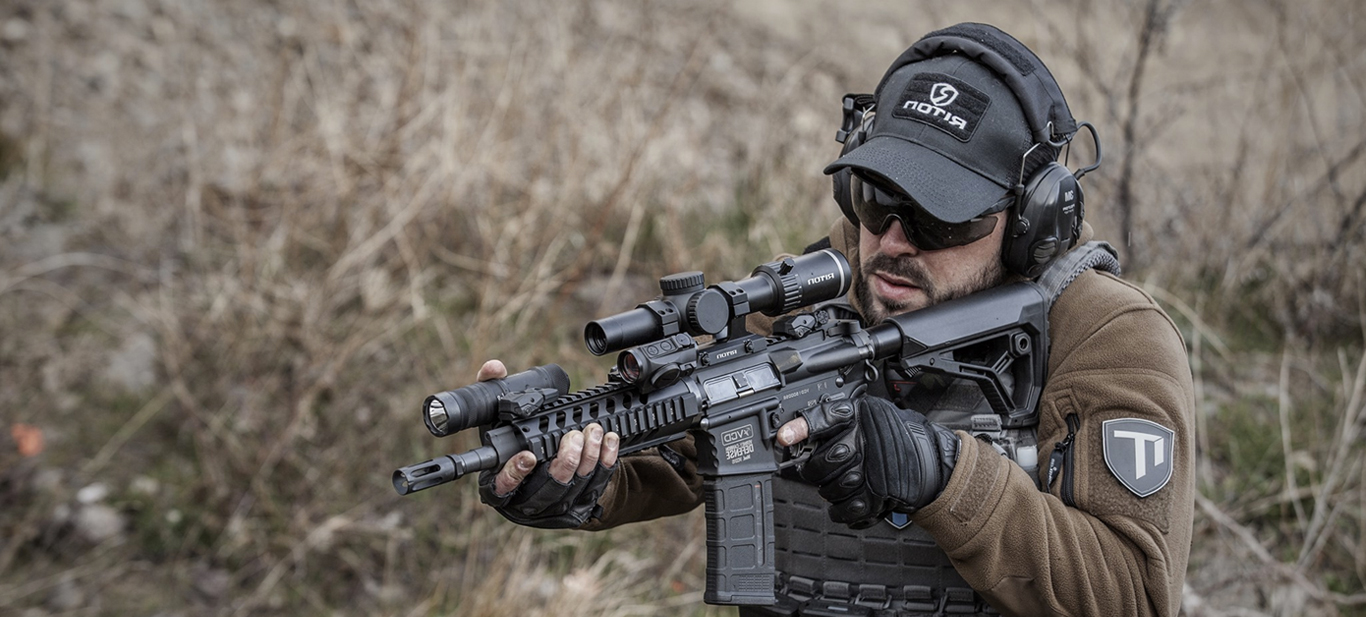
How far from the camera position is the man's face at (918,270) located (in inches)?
113

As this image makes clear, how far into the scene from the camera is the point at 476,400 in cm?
225

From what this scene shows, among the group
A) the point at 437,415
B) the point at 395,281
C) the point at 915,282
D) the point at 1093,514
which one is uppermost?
the point at 395,281

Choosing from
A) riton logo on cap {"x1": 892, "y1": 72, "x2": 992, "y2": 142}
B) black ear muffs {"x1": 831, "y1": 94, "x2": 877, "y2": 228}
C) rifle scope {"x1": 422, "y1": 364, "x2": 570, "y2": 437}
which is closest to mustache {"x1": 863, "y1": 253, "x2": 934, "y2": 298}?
black ear muffs {"x1": 831, "y1": 94, "x2": 877, "y2": 228}

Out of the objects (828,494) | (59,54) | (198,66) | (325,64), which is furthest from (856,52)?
(828,494)

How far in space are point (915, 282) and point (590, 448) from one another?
1.12 meters

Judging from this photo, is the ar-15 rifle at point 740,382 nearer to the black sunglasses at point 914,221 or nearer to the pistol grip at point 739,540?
the pistol grip at point 739,540

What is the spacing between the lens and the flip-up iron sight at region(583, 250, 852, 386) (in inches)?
94.3

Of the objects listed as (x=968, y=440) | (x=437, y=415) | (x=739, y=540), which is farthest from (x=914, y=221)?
(x=437, y=415)

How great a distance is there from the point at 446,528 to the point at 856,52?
6.88 metres

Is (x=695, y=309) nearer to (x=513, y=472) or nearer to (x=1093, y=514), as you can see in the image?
(x=513, y=472)

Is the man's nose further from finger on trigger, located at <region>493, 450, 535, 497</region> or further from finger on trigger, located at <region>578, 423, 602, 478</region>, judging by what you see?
finger on trigger, located at <region>493, 450, 535, 497</region>

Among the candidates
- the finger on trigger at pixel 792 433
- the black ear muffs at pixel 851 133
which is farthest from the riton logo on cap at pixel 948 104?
the finger on trigger at pixel 792 433

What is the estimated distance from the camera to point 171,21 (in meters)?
7.42

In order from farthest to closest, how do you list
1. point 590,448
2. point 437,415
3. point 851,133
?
point 851,133, point 590,448, point 437,415
